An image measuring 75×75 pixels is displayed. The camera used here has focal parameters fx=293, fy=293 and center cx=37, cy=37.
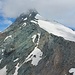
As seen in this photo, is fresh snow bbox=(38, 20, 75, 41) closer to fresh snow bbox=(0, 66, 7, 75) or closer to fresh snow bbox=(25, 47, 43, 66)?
fresh snow bbox=(25, 47, 43, 66)

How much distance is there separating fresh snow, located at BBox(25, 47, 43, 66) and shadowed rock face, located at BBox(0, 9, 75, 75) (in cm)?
64

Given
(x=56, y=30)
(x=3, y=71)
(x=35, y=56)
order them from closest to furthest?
1. (x=35, y=56)
2. (x=3, y=71)
3. (x=56, y=30)

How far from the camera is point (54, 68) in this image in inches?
3708

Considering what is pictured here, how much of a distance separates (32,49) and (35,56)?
7399 millimetres

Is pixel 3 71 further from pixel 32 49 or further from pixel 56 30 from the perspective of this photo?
pixel 56 30

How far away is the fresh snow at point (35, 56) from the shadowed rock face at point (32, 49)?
0.64 metres

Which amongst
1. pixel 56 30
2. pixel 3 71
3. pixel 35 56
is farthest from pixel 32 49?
pixel 56 30

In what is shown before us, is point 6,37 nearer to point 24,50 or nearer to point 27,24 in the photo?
point 27,24

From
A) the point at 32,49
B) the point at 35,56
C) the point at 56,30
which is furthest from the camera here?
the point at 56,30

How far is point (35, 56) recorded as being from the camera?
107 meters

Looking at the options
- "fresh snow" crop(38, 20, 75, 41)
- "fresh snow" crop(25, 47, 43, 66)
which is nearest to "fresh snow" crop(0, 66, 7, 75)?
"fresh snow" crop(25, 47, 43, 66)

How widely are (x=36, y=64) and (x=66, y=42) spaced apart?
1304 centimetres

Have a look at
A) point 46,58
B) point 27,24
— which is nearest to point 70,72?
point 46,58

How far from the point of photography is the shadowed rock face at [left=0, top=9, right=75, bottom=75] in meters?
94.9
